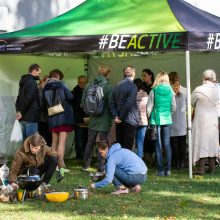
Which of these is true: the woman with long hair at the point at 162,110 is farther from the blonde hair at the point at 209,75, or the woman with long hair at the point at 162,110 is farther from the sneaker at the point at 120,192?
the sneaker at the point at 120,192

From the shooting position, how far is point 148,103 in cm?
1095

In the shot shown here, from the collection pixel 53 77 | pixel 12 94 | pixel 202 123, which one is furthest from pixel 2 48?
pixel 202 123

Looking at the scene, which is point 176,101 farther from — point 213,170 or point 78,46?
point 78,46

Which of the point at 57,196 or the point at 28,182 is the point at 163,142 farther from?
the point at 28,182

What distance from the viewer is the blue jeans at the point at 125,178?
346 inches

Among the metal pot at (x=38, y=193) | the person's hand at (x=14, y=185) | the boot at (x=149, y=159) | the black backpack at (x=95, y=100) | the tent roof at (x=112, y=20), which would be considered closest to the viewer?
the person's hand at (x=14, y=185)

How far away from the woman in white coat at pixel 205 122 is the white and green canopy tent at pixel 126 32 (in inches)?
25.1

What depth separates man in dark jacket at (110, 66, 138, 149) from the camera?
426 inches

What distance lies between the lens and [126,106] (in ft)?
35.6

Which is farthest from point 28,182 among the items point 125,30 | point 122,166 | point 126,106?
point 125,30

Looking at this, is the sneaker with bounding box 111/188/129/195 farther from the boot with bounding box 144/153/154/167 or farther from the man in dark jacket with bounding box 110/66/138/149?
the boot with bounding box 144/153/154/167

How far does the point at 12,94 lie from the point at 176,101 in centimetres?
344

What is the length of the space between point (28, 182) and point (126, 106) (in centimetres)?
310

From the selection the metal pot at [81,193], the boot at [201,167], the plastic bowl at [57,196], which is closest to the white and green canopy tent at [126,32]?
the boot at [201,167]
